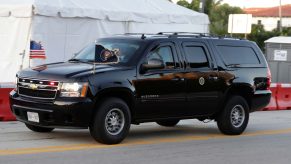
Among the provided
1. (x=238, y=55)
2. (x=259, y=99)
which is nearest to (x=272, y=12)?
(x=259, y=99)

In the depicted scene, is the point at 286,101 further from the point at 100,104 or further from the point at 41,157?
the point at 41,157

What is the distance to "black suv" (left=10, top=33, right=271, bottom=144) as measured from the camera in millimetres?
9141

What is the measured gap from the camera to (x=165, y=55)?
10.3 metres

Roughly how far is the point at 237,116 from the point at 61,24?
29.5ft

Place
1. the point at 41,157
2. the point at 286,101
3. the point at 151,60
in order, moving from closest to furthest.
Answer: the point at 41,157
the point at 151,60
the point at 286,101

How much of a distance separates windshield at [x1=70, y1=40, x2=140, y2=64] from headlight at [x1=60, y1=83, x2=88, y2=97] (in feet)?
3.38

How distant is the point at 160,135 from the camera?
1107 centimetres

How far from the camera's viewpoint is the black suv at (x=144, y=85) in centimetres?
914

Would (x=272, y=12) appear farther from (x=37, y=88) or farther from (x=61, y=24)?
(x=37, y=88)

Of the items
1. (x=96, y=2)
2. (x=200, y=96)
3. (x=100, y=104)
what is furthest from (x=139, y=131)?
(x=96, y=2)

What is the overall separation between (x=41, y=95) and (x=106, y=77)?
1.01 meters

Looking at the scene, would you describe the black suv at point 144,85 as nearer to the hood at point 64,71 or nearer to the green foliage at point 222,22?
the hood at point 64,71

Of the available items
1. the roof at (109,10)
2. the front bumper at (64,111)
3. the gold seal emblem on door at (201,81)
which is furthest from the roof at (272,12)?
the front bumper at (64,111)

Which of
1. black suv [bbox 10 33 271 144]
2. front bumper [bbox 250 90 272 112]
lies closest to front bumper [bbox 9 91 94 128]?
black suv [bbox 10 33 271 144]
